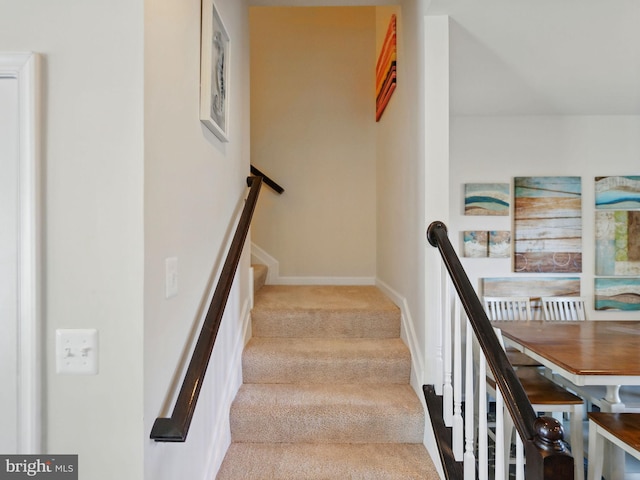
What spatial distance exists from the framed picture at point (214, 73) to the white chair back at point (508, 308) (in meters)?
2.80

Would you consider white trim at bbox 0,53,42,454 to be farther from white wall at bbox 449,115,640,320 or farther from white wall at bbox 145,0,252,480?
white wall at bbox 449,115,640,320

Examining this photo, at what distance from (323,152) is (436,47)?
1.90 metres

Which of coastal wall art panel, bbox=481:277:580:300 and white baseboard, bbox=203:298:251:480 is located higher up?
coastal wall art panel, bbox=481:277:580:300

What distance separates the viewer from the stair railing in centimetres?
83

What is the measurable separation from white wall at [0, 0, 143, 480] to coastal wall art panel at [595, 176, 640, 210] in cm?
401

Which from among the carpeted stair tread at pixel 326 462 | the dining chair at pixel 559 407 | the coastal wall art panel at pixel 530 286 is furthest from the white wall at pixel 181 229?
the coastal wall art panel at pixel 530 286

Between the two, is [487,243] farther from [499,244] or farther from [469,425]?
[469,425]

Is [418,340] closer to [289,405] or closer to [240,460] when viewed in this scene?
[289,405]

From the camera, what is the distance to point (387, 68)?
8.68 ft

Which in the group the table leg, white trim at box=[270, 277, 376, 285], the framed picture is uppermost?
the framed picture

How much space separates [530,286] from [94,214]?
3595 mm

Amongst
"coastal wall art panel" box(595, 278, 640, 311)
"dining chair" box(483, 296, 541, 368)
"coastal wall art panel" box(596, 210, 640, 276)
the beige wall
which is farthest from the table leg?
the beige wall

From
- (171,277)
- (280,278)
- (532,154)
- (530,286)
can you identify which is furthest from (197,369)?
(532,154)

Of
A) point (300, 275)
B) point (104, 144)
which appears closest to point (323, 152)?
point (300, 275)
